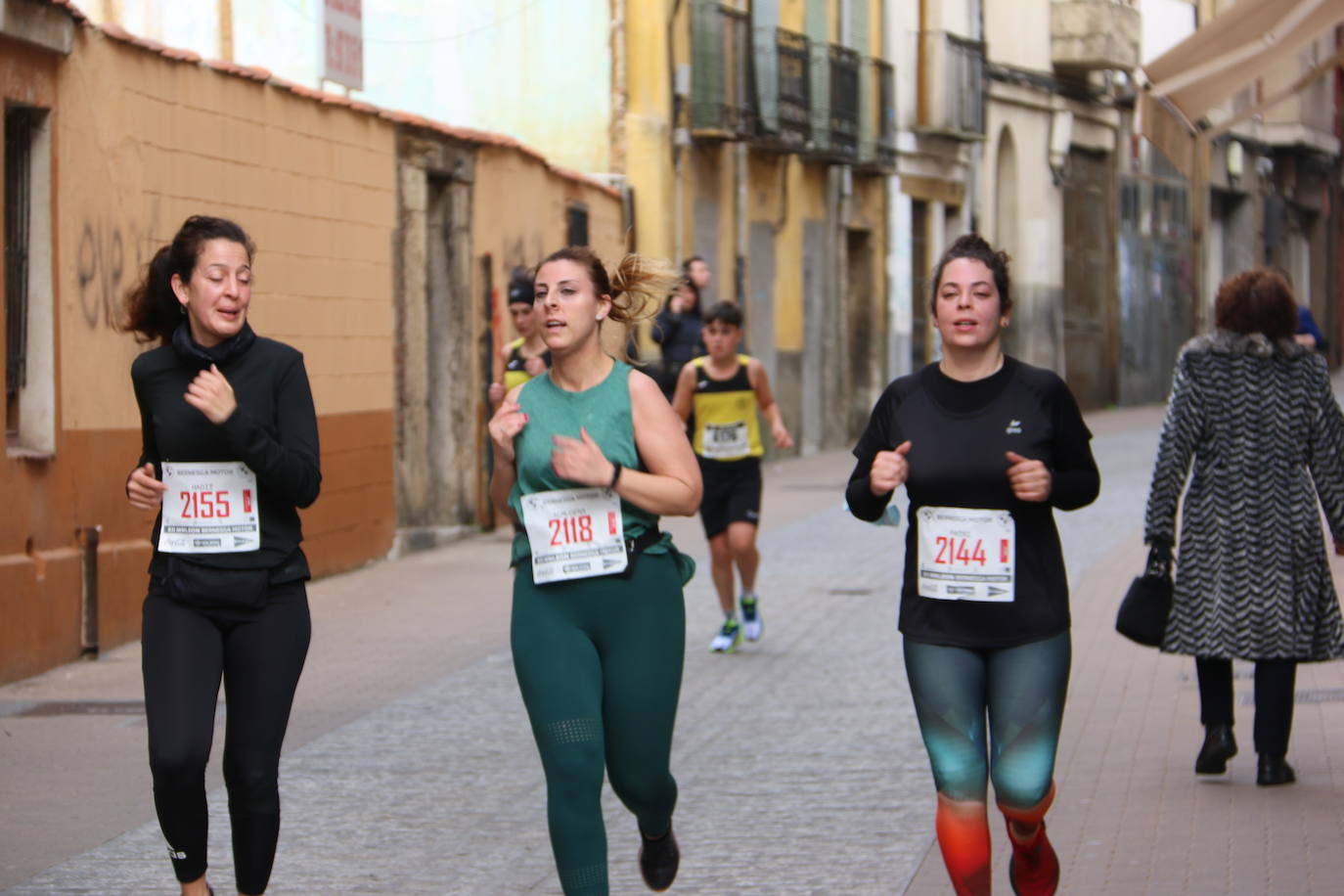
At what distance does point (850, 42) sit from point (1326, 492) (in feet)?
80.9

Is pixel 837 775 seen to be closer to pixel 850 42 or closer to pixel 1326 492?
pixel 1326 492

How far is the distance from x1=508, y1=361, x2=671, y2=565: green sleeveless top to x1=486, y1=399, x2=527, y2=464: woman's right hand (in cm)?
2

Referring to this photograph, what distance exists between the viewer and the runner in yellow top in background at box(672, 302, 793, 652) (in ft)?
37.7

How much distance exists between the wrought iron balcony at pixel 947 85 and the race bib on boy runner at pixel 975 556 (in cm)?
2840

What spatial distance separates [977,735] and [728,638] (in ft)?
19.8

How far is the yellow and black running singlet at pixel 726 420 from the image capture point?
38.0ft

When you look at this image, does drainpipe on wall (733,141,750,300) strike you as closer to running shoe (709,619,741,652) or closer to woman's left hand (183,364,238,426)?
running shoe (709,619,741,652)

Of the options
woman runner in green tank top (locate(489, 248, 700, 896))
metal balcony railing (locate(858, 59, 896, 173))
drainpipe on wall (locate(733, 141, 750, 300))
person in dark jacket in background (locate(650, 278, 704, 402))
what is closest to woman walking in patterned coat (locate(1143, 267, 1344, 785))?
woman runner in green tank top (locate(489, 248, 700, 896))

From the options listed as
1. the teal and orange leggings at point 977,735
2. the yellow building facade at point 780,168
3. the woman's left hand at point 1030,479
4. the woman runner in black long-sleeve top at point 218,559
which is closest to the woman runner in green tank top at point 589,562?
the woman runner in black long-sleeve top at point 218,559

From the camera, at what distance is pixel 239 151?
13.8 metres

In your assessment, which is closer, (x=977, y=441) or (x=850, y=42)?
(x=977, y=441)

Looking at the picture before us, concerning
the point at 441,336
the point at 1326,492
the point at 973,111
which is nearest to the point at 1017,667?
the point at 1326,492

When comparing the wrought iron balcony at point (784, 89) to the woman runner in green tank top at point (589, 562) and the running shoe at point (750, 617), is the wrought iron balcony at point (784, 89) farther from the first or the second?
the woman runner in green tank top at point (589, 562)

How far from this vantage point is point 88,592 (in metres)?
11.3
